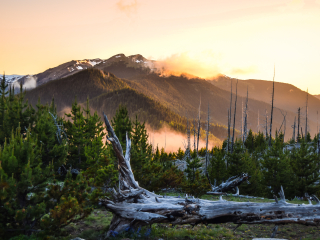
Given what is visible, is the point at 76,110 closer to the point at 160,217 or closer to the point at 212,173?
the point at 212,173

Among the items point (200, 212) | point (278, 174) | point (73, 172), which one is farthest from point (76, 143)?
point (278, 174)

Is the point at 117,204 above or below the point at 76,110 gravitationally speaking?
below

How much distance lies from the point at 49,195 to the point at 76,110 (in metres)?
20.1

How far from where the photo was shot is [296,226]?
971 cm

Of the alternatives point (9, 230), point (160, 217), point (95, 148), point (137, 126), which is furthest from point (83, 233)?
point (137, 126)

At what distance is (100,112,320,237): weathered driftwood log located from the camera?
22.5 feet

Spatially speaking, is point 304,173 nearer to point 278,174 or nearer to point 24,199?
point 278,174

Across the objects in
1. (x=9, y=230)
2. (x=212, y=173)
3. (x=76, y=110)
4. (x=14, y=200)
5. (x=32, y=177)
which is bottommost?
(x=212, y=173)

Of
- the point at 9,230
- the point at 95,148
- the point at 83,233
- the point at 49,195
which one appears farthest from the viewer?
the point at 95,148

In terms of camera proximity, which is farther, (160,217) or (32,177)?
(160,217)

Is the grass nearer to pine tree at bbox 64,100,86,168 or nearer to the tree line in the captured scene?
the tree line

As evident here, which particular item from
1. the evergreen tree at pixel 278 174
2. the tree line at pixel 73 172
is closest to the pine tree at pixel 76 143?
the tree line at pixel 73 172

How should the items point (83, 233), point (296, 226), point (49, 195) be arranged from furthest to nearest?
point (296, 226) < point (83, 233) < point (49, 195)

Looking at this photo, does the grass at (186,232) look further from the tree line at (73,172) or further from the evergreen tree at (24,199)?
→ the evergreen tree at (24,199)
